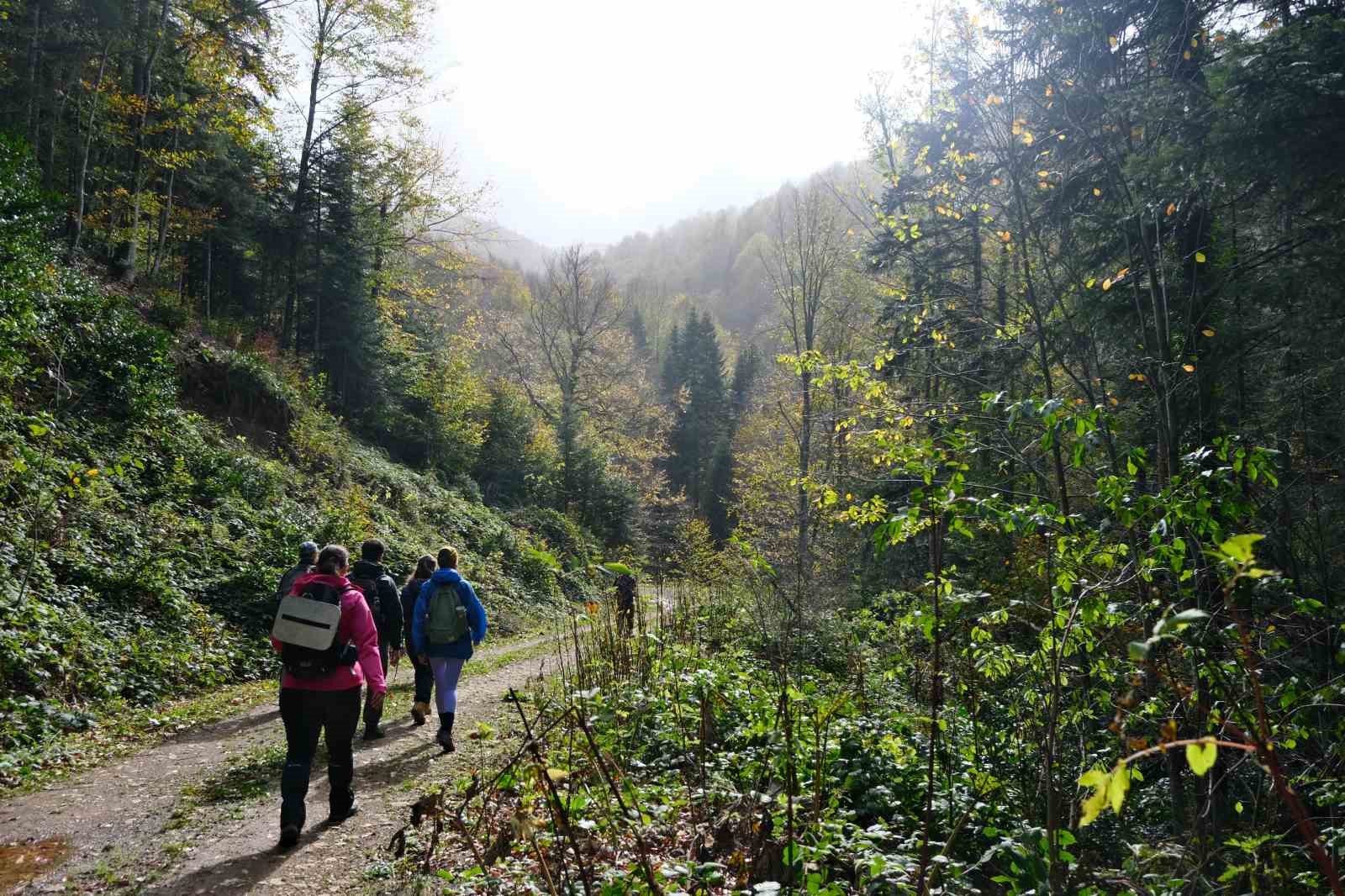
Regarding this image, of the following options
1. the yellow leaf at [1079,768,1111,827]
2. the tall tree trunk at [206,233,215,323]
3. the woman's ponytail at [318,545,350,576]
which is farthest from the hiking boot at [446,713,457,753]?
the tall tree trunk at [206,233,215,323]

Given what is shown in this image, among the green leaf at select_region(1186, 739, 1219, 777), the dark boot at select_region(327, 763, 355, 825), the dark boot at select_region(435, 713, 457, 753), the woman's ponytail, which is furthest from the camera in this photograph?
the dark boot at select_region(435, 713, 457, 753)

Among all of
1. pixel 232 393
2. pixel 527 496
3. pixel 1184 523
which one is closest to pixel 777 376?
pixel 527 496

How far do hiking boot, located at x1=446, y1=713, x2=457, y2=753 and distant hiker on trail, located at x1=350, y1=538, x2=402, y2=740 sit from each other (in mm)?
906

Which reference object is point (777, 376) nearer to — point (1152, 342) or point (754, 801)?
point (1152, 342)

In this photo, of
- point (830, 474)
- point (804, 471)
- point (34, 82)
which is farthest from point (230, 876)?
point (34, 82)

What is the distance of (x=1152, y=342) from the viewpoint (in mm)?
7180

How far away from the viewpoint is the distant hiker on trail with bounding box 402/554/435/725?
26.5 ft

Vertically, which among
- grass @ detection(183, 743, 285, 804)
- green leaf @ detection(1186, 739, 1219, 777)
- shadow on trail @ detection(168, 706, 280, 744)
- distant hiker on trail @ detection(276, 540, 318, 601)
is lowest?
shadow on trail @ detection(168, 706, 280, 744)

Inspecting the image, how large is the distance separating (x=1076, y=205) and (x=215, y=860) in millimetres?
9818

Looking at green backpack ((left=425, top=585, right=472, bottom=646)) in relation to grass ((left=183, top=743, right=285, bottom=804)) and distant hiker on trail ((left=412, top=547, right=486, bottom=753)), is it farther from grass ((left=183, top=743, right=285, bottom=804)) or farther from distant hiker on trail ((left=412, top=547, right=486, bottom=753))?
grass ((left=183, top=743, right=285, bottom=804))

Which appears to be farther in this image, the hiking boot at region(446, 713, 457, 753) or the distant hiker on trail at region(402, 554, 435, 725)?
the distant hiker on trail at region(402, 554, 435, 725)

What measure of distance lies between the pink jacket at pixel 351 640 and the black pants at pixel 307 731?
2.2 inches

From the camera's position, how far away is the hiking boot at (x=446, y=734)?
7484 mm

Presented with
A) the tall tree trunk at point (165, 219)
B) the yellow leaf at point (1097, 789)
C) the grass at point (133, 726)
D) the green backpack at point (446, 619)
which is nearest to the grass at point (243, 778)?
the grass at point (133, 726)
